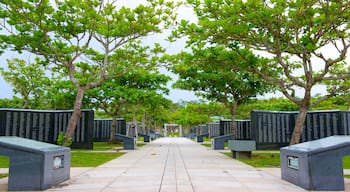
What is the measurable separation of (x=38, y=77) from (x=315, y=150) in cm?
2875

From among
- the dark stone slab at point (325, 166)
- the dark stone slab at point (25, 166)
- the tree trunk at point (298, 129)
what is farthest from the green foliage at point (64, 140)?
the dark stone slab at point (325, 166)

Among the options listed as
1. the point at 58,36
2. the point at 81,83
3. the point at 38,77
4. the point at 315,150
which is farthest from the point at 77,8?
the point at 38,77

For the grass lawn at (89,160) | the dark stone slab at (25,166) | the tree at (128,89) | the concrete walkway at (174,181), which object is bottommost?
the grass lawn at (89,160)

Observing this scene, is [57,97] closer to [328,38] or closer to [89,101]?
[89,101]

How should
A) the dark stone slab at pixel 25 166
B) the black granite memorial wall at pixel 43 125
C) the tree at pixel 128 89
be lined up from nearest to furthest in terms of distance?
1. the dark stone slab at pixel 25 166
2. the black granite memorial wall at pixel 43 125
3. the tree at pixel 128 89

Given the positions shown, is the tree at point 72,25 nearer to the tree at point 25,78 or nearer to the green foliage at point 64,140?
the green foliage at point 64,140

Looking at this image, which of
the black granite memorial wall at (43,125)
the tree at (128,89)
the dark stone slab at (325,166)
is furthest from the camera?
the tree at (128,89)

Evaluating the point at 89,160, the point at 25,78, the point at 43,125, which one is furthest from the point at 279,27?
the point at 25,78

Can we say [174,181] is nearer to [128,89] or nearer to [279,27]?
[279,27]

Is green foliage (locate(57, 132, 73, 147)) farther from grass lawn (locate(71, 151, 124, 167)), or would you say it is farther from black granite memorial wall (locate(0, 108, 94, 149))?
black granite memorial wall (locate(0, 108, 94, 149))

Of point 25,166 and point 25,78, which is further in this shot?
point 25,78

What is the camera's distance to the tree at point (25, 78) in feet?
100

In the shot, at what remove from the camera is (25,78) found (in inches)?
1217

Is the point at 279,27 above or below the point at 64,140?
above
